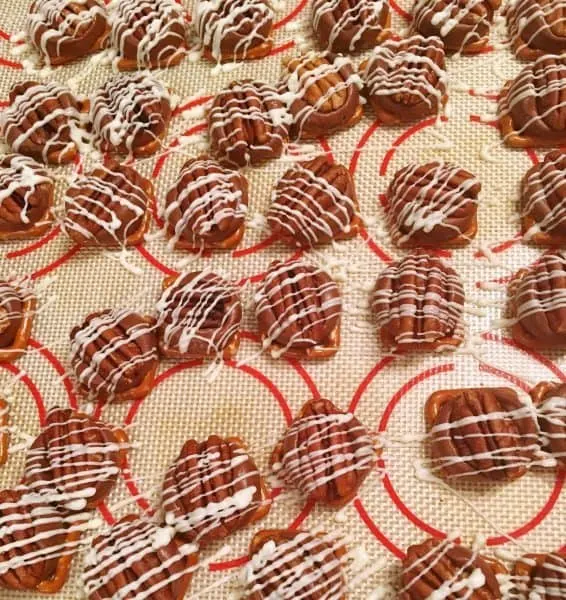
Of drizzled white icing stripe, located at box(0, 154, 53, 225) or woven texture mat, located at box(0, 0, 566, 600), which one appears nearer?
woven texture mat, located at box(0, 0, 566, 600)

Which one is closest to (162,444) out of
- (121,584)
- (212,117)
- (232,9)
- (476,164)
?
(121,584)

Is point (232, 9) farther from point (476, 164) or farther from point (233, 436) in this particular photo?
point (233, 436)

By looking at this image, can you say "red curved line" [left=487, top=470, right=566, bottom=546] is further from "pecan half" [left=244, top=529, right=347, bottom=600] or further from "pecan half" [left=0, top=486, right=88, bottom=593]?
"pecan half" [left=0, top=486, right=88, bottom=593]

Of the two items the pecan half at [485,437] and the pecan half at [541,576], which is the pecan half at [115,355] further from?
the pecan half at [541,576]

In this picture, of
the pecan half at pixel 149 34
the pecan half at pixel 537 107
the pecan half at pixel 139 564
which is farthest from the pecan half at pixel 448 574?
the pecan half at pixel 149 34

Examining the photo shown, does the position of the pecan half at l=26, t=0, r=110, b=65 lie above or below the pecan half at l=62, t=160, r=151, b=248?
above

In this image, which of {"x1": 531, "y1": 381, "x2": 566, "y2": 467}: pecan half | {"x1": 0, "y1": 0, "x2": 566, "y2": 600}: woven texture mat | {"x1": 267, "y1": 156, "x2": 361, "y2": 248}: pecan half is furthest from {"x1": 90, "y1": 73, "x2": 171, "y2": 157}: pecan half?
{"x1": 531, "y1": 381, "x2": 566, "y2": 467}: pecan half
